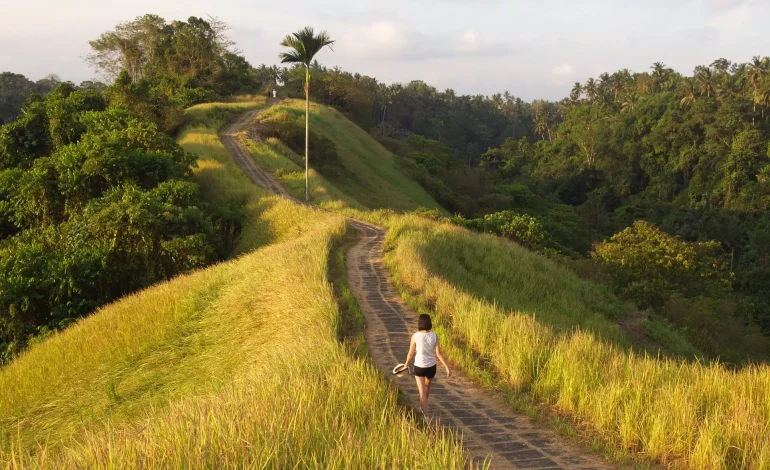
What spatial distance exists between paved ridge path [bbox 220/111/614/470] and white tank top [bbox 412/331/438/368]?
552 millimetres

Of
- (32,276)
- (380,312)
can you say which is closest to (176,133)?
(32,276)

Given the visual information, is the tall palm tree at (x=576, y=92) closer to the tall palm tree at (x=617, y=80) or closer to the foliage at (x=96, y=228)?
the tall palm tree at (x=617, y=80)

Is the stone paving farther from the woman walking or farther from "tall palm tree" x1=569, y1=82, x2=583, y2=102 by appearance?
"tall palm tree" x1=569, y1=82, x2=583, y2=102

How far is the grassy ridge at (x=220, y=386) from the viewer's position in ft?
12.9

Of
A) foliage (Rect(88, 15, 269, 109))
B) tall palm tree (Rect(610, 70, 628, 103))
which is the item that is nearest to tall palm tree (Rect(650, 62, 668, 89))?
tall palm tree (Rect(610, 70, 628, 103))

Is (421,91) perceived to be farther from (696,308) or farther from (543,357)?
(543,357)

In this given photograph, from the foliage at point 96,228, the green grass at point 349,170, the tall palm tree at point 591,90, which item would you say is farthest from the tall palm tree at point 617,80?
the foliage at point 96,228

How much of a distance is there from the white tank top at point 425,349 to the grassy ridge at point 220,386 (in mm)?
561

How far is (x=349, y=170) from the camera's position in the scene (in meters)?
39.3

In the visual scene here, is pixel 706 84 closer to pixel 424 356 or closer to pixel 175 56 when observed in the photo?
pixel 175 56

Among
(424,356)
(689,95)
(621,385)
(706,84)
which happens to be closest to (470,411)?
(424,356)

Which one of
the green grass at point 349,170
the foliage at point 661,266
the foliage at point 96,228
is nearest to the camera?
the foliage at point 96,228

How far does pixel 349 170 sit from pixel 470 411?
34.0 m

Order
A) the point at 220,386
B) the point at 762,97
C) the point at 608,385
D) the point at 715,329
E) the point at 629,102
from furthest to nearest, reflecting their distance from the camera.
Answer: the point at 629,102
the point at 762,97
the point at 715,329
the point at 220,386
the point at 608,385
